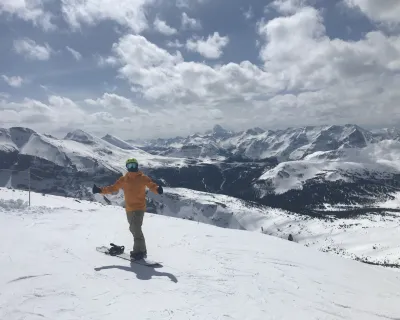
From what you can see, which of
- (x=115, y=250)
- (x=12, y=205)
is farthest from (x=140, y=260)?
(x=12, y=205)

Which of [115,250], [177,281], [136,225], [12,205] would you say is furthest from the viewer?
[12,205]

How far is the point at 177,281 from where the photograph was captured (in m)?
11.1

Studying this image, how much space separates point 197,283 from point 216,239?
25.9 ft

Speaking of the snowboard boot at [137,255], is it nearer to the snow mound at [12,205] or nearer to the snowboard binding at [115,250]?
the snowboard binding at [115,250]

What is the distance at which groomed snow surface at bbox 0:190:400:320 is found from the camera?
879cm

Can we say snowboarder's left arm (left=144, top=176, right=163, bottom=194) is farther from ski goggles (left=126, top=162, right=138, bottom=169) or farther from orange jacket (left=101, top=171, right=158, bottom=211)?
ski goggles (left=126, top=162, right=138, bottom=169)

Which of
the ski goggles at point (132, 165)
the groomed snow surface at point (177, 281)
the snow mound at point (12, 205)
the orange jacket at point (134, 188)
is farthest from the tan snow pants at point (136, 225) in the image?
the snow mound at point (12, 205)

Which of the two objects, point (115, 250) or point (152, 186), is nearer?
point (115, 250)

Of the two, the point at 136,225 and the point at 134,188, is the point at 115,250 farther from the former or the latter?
the point at 134,188

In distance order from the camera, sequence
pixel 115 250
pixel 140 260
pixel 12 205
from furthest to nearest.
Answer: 1. pixel 12 205
2. pixel 115 250
3. pixel 140 260

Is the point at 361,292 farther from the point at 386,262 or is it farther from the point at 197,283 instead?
the point at 386,262

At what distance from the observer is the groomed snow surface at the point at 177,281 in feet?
28.8

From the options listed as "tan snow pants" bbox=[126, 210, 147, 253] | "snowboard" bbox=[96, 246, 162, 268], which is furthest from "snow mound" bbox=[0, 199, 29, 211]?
"tan snow pants" bbox=[126, 210, 147, 253]

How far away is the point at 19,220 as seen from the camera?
61.4 ft
